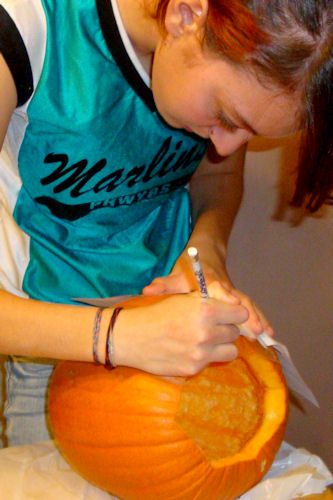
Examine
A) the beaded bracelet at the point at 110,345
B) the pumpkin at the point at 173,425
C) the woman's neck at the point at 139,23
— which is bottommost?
the pumpkin at the point at 173,425

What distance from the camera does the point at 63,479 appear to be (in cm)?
74

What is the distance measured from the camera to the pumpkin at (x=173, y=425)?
64cm

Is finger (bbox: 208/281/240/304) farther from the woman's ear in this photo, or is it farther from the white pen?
the woman's ear

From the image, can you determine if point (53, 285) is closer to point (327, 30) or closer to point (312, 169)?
point (312, 169)

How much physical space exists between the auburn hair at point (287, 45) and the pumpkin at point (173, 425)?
342mm

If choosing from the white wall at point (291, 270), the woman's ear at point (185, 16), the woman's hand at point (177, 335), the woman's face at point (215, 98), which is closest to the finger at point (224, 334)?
the woman's hand at point (177, 335)

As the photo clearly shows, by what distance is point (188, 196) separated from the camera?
3.38 feet

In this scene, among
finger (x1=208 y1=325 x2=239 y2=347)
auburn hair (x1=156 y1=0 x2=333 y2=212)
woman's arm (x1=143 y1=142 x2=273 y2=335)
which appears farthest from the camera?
woman's arm (x1=143 y1=142 x2=273 y2=335)

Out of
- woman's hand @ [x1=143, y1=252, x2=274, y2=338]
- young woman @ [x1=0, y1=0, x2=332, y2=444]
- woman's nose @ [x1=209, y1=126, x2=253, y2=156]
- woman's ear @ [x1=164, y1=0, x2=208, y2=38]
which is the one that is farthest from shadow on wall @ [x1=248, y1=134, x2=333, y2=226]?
woman's ear @ [x1=164, y1=0, x2=208, y2=38]

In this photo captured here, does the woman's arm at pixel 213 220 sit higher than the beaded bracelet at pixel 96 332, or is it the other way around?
the woman's arm at pixel 213 220

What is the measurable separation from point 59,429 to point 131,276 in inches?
11.7

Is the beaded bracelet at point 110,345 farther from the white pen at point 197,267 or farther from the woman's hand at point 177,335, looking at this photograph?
the white pen at point 197,267

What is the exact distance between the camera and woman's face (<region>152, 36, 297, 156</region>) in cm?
58

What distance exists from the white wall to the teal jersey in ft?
0.75
